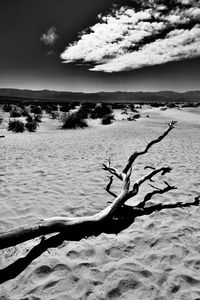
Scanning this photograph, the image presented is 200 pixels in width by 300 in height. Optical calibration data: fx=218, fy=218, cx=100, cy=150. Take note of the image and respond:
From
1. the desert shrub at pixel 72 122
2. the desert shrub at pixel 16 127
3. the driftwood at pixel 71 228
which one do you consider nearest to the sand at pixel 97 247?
the driftwood at pixel 71 228

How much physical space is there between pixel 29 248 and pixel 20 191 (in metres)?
1.91

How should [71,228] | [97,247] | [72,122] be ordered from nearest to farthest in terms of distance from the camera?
[97,247] < [71,228] < [72,122]

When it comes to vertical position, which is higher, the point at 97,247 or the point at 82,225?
the point at 82,225

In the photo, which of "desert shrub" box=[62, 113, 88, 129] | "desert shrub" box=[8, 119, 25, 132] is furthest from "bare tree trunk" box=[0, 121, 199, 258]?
"desert shrub" box=[62, 113, 88, 129]

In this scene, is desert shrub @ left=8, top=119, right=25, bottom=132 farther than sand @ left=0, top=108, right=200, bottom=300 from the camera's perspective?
Yes

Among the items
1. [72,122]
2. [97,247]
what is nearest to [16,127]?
[72,122]

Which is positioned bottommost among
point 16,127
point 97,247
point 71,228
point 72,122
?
point 97,247

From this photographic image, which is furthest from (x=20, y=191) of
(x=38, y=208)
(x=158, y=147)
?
(x=158, y=147)

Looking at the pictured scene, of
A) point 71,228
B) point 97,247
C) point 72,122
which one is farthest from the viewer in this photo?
point 72,122

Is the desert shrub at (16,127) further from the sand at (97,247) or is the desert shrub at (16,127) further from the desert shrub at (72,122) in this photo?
the sand at (97,247)

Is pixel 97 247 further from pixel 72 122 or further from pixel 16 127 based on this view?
pixel 72 122

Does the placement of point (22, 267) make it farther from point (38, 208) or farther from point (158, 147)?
point (158, 147)

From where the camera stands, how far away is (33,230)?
9.15ft

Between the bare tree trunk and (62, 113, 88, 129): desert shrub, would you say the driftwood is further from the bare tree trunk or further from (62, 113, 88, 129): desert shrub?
(62, 113, 88, 129): desert shrub
